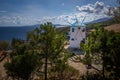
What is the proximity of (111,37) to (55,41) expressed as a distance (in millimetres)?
7472

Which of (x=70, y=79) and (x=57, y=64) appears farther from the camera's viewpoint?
(x=70, y=79)

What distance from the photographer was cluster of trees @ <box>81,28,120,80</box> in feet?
81.9

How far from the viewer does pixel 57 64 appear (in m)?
27.6

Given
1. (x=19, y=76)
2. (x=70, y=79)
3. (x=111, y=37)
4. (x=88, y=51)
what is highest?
(x=111, y=37)

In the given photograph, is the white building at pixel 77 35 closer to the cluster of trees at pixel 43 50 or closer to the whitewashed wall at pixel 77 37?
the whitewashed wall at pixel 77 37

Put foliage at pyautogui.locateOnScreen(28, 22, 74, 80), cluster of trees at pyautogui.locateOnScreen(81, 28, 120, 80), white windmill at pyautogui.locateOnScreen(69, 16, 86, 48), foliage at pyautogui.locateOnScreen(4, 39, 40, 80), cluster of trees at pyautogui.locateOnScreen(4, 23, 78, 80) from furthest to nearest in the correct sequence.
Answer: white windmill at pyautogui.locateOnScreen(69, 16, 86, 48) < foliage at pyautogui.locateOnScreen(28, 22, 74, 80) < cluster of trees at pyautogui.locateOnScreen(4, 23, 78, 80) < cluster of trees at pyautogui.locateOnScreen(81, 28, 120, 80) < foliage at pyautogui.locateOnScreen(4, 39, 40, 80)

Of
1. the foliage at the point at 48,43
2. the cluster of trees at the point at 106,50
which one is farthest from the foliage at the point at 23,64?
the cluster of trees at the point at 106,50

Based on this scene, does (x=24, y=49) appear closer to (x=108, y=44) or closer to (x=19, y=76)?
(x=19, y=76)

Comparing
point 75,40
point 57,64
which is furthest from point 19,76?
point 75,40

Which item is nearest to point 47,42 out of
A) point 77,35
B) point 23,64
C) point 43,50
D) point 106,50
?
point 43,50

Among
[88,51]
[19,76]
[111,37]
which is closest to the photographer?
[19,76]

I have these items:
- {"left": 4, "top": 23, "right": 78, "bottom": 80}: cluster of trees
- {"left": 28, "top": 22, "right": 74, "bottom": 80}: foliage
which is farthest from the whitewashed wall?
{"left": 28, "top": 22, "right": 74, "bottom": 80}: foliage

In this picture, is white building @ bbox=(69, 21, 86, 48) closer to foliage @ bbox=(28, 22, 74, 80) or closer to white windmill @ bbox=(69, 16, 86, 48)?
white windmill @ bbox=(69, 16, 86, 48)

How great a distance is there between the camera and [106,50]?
2730 centimetres
